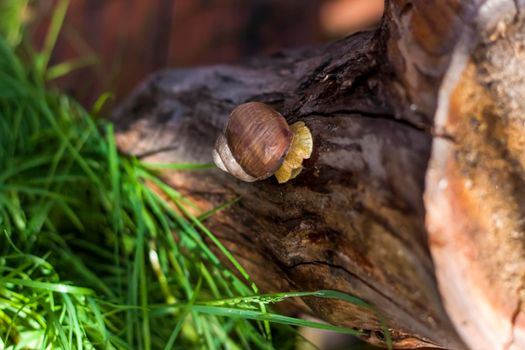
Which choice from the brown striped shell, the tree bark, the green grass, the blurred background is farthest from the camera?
the blurred background

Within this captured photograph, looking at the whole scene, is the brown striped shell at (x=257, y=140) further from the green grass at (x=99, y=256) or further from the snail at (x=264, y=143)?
the green grass at (x=99, y=256)

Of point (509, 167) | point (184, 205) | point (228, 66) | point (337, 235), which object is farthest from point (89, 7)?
point (509, 167)

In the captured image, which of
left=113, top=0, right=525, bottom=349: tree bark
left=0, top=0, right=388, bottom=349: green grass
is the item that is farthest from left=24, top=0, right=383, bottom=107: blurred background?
left=113, top=0, right=525, bottom=349: tree bark

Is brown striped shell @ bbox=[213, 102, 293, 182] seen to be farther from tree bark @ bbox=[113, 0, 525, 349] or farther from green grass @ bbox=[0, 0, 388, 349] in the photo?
green grass @ bbox=[0, 0, 388, 349]

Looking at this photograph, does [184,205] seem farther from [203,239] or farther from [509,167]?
[509,167]

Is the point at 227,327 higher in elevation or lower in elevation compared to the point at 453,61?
lower

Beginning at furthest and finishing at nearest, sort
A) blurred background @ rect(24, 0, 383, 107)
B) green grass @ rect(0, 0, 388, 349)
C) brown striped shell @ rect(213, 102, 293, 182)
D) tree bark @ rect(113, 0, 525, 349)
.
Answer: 1. blurred background @ rect(24, 0, 383, 107)
2. green grass @ rect(0, 0, 388, 349)
3. brown striped shell @ rect(213, 102, 293, 182)
4. tree bark @ rect(113, 0, 525, 349)
